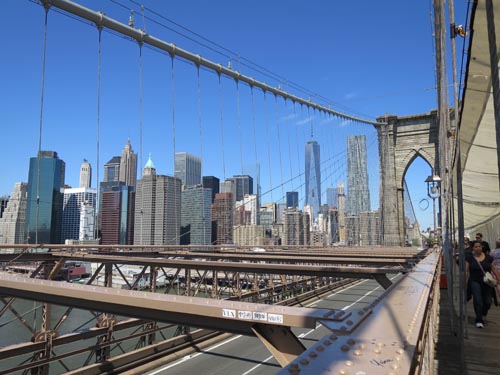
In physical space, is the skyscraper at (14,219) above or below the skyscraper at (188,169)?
below

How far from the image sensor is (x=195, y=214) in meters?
24.3

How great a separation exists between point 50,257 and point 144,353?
4445 mm

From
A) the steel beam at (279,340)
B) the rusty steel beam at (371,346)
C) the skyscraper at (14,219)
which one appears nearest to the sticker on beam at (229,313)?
the steel beam at (279,340)

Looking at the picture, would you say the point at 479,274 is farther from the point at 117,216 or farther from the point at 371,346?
the point at 117,216

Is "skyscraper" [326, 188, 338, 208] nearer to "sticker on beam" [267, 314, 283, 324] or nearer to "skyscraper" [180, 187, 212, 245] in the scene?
"skyscraper" [180, 187, 212, 245]

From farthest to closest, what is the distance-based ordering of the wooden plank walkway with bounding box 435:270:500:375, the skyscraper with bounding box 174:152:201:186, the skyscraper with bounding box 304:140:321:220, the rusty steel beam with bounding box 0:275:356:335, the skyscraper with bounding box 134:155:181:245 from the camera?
the skyscraper with bounding box 304:140:321:220 → the skyscraper with bounding box 174:152:201:186 → the skyscraper with bounding box 134:155:181:245 → the wooden plank walkway with bounding box 435:270:500:375 → the rusty steel beam with bounding box 0:275:356:335

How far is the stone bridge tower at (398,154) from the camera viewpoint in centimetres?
3069

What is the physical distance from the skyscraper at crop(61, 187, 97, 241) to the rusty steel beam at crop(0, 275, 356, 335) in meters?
19.3

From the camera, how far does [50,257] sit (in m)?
7.89

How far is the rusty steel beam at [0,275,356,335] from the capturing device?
1.65m

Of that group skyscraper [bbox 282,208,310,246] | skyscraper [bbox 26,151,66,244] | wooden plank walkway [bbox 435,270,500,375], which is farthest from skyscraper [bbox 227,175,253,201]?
wooden plank walkway [bbox 435,270,500,375]

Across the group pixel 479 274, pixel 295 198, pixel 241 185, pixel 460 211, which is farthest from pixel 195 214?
pixel 295 198

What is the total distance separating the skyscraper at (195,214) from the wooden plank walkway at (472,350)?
1748 cm

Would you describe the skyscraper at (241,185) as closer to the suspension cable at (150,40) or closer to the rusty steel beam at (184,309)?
the suspension cable at (150,40)
